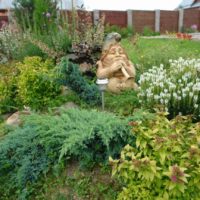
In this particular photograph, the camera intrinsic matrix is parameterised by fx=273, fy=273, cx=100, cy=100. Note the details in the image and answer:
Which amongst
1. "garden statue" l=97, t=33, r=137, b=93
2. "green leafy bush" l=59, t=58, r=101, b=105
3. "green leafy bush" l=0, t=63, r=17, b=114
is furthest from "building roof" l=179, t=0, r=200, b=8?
"green leafy bush" l=59, t=58, r=101, b=105

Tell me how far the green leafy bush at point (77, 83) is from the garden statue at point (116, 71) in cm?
34

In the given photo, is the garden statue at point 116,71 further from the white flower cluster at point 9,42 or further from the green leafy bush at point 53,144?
the white flower cluster at point 9,42

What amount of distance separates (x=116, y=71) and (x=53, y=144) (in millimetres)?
1822

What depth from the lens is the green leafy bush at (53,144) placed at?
2516 millimetres

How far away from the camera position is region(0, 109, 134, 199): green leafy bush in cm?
252

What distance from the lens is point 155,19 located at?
18422 millimetres

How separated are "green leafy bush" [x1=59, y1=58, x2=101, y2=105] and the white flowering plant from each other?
72cm

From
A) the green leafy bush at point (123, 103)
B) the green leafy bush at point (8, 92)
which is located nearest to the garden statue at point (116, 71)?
the green leafy bush at point (123, 103)

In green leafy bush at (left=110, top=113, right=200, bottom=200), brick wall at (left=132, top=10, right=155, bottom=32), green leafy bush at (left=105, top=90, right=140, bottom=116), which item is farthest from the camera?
brick wall at (left=132, top=10, right=155, bottom=32)

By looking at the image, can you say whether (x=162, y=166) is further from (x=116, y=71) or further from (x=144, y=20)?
(x=144, y=20)

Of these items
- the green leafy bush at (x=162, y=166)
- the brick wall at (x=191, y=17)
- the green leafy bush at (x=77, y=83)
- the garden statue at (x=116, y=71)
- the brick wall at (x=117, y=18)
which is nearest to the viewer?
the green leafy bush at (x=162, y=166)

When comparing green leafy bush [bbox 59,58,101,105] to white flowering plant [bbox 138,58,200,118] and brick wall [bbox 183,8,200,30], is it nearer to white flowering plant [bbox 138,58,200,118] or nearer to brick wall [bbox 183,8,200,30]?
white flowering plant [bbox 138,58,200,118]

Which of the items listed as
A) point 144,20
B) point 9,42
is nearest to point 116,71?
point 9,42

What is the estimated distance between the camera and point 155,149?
191 centimetres
